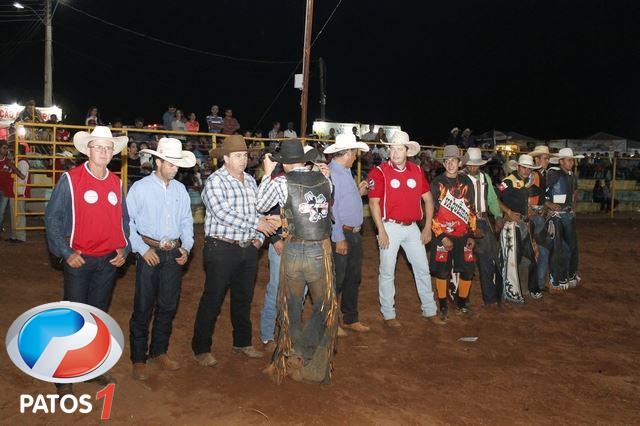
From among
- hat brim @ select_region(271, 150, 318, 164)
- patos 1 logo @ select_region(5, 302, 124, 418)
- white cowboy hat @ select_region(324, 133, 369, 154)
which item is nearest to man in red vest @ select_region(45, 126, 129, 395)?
patos 1 logo @ select_region(5, 302, 124, 418)

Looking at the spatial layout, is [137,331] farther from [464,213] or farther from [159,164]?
[464,213]

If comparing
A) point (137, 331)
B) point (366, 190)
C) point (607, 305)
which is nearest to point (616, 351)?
point (607, 305)

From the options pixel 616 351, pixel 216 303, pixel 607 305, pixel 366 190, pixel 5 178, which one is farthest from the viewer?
pixel 5 178

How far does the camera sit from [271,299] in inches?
240

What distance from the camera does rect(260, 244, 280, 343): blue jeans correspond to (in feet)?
19.9

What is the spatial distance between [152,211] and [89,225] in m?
0.61

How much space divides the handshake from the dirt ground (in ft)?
4.51

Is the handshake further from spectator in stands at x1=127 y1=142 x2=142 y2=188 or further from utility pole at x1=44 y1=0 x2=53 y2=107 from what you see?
utility pole at x1=44 y1=0 x2=53 y2=107

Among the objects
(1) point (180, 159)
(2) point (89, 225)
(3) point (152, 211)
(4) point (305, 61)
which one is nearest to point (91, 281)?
(2) point (89, 225)

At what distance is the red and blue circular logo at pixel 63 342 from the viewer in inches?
150

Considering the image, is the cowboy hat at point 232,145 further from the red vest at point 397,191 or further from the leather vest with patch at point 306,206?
the red vest at point 397,191

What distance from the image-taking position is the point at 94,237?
4727mm

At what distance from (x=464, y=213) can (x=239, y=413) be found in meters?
4.22

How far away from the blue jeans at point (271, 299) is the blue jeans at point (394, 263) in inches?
61.6
